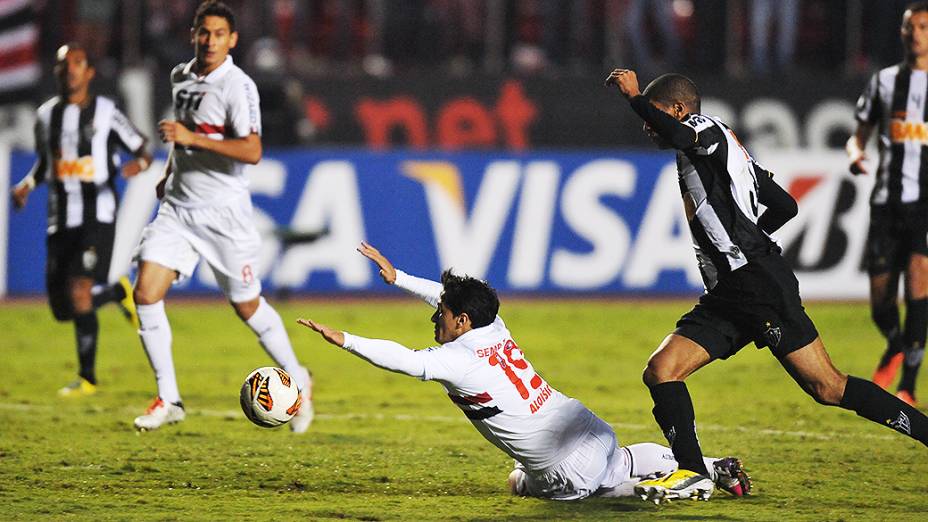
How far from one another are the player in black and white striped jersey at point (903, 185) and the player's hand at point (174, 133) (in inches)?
159

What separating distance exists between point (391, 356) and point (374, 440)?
7.85 feet

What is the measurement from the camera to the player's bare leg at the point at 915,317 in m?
9.23

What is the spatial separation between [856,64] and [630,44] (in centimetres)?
264

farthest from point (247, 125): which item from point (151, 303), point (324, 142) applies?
point (324, 142)

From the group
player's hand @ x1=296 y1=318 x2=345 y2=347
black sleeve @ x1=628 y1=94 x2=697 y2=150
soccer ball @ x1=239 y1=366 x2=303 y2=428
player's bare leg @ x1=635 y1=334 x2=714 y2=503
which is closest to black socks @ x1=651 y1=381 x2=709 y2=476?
player's bare leg @ x1=635 y1=334 x2=714 y2=503

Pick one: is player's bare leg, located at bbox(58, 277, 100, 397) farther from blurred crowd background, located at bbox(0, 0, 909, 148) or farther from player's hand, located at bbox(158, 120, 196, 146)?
blurred crowd background, located at bbox(0, 0, 909, 148)

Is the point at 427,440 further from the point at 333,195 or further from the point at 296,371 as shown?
the point at 333,195

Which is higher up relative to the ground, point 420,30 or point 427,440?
point 420,30

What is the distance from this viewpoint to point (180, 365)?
1143 centimetres

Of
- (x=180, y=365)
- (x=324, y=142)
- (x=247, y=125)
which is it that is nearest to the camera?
(x=247, y=125)

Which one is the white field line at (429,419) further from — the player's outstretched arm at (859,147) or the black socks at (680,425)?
the black socks at (680,425)

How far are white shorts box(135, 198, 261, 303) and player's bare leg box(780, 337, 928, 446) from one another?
307 centimetres

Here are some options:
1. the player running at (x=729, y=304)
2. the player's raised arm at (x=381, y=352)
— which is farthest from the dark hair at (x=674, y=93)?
the player's raised arm at (x=381, y=352)

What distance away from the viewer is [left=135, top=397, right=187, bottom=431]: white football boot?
788 centimetres
